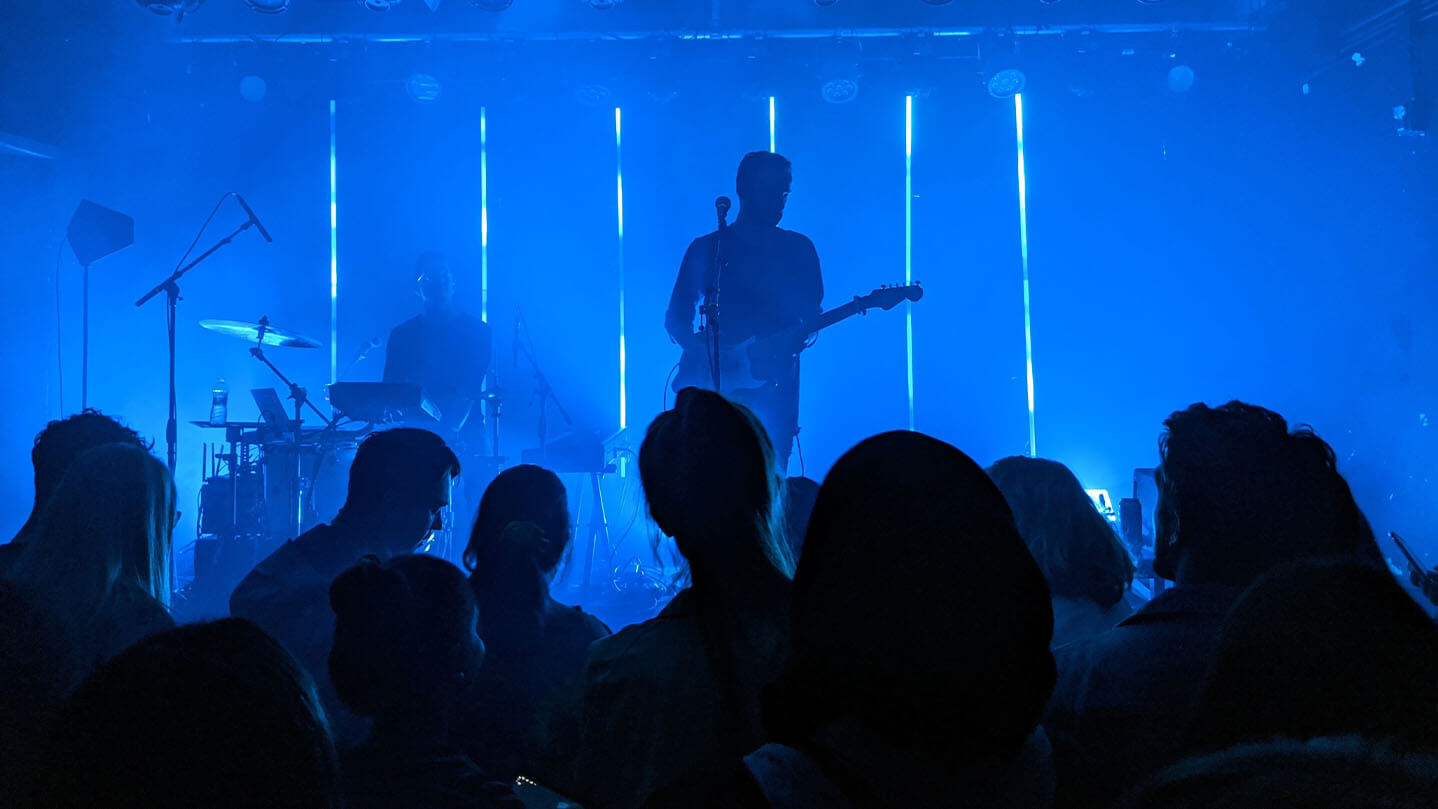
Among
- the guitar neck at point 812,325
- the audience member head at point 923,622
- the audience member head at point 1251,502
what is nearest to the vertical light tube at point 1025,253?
the guitar neck at point 812,325

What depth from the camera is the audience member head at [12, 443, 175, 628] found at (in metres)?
1.97

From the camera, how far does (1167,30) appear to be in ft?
28.0

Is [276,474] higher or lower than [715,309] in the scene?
lower

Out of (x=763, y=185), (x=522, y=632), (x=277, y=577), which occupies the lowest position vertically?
(x=522, y=632)

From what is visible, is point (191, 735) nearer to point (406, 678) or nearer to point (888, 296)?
point (406, 678)

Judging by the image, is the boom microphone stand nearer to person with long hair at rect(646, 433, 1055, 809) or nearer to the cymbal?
person with long hair at rect(646, 433, 1055, 809)

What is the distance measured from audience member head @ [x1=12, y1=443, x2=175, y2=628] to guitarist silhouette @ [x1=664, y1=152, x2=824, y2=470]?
257 centimetres

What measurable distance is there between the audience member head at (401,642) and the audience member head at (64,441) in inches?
63.8

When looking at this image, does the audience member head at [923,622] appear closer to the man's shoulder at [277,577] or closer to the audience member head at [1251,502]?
the audience member head at [1251,502]

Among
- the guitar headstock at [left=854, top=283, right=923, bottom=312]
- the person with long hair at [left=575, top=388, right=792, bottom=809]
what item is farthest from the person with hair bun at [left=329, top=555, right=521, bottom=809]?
the guitar headstock at [left=854, top=283, right=923, bottom=312]

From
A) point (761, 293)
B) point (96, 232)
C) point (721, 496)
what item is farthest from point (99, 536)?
point (96, 232)

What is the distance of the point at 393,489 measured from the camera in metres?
2.70

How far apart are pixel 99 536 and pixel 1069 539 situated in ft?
7.46

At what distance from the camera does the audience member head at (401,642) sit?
148 centimetres
